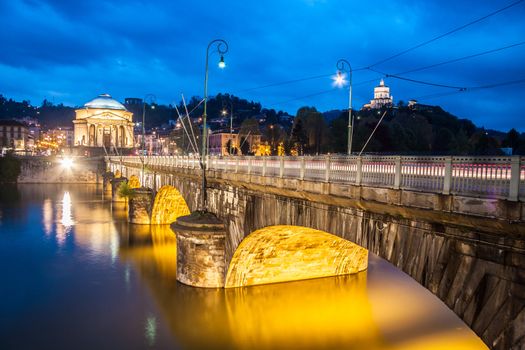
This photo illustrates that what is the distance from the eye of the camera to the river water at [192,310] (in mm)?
16750

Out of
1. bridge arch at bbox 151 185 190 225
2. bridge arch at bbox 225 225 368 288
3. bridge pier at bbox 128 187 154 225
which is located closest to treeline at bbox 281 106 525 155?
bridge arch at bbox 151 185 190 225

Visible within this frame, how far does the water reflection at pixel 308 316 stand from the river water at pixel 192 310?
0.13 feet

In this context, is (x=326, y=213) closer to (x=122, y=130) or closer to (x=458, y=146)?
(x=458, y=146)

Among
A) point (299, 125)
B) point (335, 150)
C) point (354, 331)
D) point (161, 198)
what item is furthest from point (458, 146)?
point (354, 331)

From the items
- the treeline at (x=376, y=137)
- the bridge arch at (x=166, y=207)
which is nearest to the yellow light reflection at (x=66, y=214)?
the bridge arch at (x=166, y=207)

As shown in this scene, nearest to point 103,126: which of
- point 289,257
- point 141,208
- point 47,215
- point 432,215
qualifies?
point 47,215

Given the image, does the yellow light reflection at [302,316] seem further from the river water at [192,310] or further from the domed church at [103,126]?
the domed church at [103,126]

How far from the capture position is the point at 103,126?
4705 inches

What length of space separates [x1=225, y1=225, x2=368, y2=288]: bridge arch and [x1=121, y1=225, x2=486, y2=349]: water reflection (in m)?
Answer: 0.44

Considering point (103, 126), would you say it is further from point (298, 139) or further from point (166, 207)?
point (166, 207)

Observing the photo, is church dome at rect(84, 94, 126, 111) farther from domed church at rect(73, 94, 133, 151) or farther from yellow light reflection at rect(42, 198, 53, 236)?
yellow light reflection at rect(42, 198, 53, 236)

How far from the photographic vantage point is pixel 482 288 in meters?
7.51

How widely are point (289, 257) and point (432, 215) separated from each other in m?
13.7

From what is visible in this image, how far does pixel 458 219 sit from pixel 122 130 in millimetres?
122165
